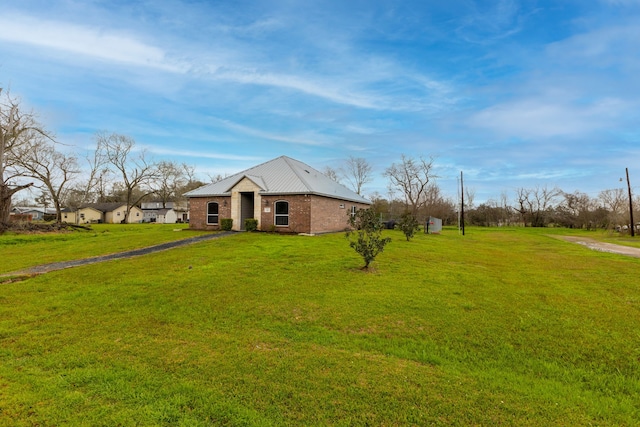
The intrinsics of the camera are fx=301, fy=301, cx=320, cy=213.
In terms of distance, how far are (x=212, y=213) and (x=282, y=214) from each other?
18.3 ft

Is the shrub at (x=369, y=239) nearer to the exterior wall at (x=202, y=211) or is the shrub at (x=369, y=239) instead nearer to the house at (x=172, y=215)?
the exterior wall at (x=202, y=211)

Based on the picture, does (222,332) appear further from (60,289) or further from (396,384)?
(60,289)

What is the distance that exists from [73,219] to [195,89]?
52647 mm

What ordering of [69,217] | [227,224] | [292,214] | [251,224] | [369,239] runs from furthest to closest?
1. [69,217]
2. [227,224]
3. [251,224]
4. [292,214]
5. [369,239]

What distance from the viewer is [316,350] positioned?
13.4 feet

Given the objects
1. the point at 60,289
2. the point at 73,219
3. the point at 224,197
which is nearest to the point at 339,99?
the point at 224,197

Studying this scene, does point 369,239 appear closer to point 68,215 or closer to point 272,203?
point 272,203

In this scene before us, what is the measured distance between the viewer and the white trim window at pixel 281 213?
63.5ft

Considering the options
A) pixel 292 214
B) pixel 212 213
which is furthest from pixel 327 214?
pixel 212 213

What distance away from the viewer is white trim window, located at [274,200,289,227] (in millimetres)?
19344

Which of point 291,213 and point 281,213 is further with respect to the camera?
point 281,213

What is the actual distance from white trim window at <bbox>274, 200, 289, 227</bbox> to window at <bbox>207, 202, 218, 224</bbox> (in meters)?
4.77

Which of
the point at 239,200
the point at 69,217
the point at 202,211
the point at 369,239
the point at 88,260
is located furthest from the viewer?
the point at 69,217

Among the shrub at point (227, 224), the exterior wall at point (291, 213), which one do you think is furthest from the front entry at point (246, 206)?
the shrub at point (227, 224)
